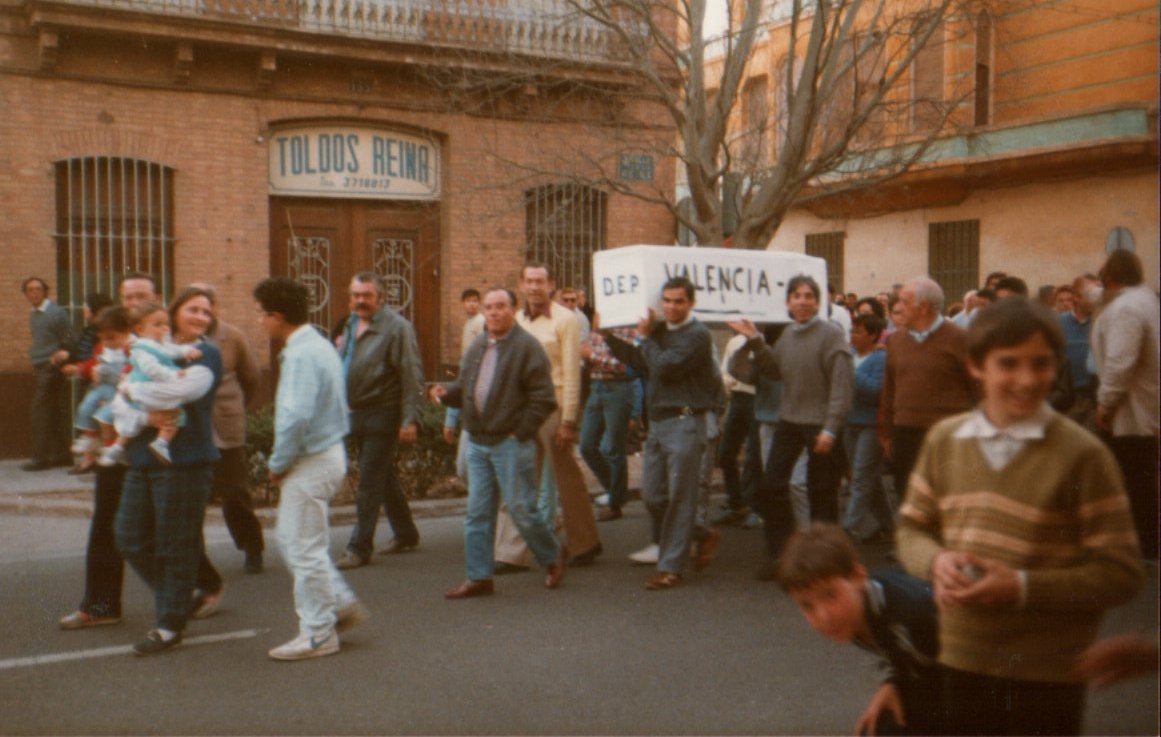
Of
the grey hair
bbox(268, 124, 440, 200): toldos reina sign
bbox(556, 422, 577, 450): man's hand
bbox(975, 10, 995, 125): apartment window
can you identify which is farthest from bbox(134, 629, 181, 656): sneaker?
bbox(268, 124, 440, 200): toldos reina sign

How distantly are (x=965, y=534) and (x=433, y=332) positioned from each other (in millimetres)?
14128

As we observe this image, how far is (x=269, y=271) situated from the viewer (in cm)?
1525

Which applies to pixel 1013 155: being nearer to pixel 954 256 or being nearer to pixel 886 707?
pixel 954 256

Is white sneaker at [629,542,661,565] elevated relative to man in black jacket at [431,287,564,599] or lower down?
lower down

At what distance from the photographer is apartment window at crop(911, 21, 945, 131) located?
46.0ft

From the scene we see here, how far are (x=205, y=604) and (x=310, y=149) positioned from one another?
957cm

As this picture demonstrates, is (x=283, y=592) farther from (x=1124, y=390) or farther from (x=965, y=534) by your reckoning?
(x=965, y=534)

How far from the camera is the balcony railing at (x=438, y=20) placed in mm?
14555

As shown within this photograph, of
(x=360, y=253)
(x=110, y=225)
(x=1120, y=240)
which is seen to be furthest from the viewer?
(x=360, y=253)

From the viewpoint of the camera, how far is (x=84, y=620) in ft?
21.9

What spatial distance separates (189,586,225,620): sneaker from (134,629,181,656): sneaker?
0.71 metres

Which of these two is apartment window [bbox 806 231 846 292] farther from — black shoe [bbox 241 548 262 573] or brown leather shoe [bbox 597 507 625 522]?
black shoe [bbox 241 548 262 573]

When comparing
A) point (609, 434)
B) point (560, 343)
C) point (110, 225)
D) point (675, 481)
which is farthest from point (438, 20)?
point (675, 481)

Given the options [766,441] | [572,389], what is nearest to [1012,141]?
[766,441]
